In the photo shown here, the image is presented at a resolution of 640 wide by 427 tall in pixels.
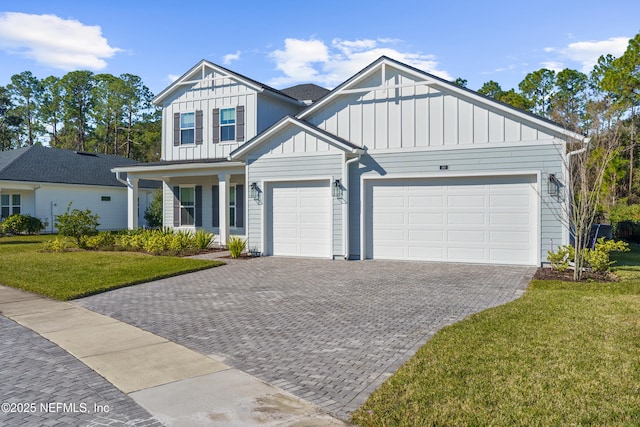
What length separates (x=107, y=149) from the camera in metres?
54.6

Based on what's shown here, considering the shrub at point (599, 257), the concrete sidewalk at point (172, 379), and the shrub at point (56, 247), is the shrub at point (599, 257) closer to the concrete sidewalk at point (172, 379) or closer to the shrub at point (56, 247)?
the concrete sidewalk at point (172, 379)

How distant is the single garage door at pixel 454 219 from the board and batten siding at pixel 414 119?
1123 mm

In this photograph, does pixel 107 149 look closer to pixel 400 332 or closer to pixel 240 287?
pixel 240 287

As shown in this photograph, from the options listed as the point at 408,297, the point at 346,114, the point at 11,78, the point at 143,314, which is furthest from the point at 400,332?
the point at 11,78

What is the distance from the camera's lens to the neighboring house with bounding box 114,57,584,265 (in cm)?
1266

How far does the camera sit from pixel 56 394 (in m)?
4.41

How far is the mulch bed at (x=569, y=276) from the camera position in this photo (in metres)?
10.5

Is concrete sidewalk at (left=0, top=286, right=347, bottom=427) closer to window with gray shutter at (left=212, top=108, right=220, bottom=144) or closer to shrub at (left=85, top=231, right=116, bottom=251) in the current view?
shrub at (left=85, top=231, right=116, bottom=251)

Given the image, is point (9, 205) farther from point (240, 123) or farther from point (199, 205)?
point (240, 123)

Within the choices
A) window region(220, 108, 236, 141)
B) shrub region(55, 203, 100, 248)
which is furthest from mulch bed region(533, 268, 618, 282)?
shrub region(55, 203, 100, 248)

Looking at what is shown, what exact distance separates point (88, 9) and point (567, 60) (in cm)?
3751

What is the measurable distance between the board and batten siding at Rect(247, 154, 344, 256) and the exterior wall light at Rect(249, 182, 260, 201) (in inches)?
4.1

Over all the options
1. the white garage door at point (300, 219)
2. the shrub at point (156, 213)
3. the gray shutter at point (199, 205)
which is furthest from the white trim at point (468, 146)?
the shrub at point (156, 213)

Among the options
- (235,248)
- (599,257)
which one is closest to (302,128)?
(235,248)
